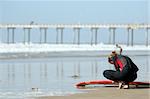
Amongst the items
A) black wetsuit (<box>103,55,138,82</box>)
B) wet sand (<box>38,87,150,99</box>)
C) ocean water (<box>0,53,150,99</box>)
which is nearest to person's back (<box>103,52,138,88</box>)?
black wetsuit (<box>103,55,138,82</box>)

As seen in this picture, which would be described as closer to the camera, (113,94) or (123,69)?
A: (113,94)

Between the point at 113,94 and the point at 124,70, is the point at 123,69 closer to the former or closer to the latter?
the point at 124,70

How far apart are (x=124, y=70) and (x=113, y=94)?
4.64 ft

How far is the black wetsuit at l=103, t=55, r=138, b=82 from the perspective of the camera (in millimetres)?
13156

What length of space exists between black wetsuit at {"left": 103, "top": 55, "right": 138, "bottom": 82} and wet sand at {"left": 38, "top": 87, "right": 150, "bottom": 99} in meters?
0.36

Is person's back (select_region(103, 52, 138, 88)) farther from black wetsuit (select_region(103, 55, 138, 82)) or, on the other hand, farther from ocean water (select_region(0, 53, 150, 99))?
ocean water (select_region(0, 53, 150, 99))

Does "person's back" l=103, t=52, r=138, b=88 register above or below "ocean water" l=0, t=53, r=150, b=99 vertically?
above

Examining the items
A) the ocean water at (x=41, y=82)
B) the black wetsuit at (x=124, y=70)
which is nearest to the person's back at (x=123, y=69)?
the black wetsuit at (x=124, y=70)

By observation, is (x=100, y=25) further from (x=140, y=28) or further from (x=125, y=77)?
(x=125, y=77)

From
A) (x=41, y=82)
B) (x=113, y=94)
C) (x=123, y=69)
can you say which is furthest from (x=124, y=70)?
(x=41, y=82)

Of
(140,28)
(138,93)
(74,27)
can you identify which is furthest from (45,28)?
(138,93)

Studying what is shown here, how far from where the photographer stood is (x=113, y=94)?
11867 millimetres

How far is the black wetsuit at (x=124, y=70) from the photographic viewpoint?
518 inches

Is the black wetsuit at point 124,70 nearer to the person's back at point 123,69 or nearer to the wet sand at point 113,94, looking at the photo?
the person's back at point 123,69
